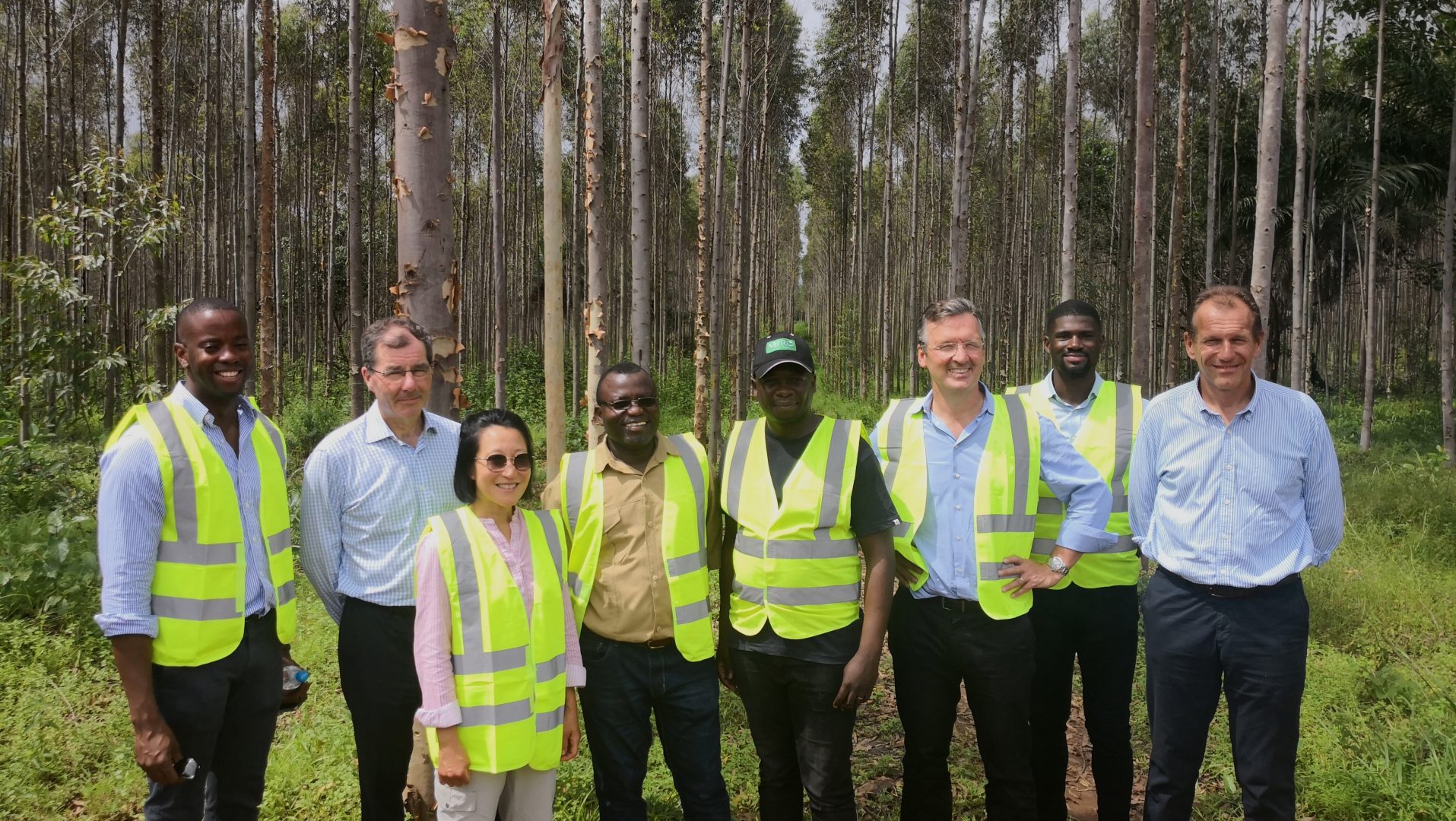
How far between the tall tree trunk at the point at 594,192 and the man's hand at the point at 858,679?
254 centimetres

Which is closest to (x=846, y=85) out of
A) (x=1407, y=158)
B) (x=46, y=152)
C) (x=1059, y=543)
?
(x=1407, y=158)

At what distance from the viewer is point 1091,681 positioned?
288 centimetres

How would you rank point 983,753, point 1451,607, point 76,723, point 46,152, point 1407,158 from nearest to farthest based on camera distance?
point 983,753
point 76,723
point 1451,607
point 46,152
point 1407,158

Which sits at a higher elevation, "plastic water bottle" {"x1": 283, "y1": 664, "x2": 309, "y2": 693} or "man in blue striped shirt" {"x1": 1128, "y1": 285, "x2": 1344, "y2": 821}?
"man in blue striped shirt" {"x1": 1128, "y1": 285, "x2": 1344, "y2": 821}

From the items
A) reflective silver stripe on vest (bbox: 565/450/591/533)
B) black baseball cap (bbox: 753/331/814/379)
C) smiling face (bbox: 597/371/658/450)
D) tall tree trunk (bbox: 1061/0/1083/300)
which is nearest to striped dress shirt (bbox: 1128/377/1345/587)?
black baseball cap (bbox: 753/331/814/379)

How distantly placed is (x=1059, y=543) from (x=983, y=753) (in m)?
0.69

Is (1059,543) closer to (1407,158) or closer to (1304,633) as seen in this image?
(1304,633)

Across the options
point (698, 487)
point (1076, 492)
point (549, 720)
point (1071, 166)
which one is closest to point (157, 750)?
point (549, 720)

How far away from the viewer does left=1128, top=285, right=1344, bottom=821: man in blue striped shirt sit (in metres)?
2.31

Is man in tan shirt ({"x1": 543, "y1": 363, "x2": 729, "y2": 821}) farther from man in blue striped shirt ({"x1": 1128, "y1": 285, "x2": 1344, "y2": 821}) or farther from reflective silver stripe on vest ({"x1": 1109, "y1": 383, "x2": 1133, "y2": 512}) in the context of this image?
reflective silver stripe on vest ({"x1": 1109, "y1": 383, "x2": 1133, "y2": 512})

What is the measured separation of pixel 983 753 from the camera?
2.56 meters

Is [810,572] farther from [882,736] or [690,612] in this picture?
[882,736]

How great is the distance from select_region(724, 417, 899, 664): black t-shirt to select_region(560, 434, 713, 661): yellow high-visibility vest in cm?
19

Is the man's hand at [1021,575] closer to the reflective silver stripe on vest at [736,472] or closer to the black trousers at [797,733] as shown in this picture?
the black trousers at [797,733]
